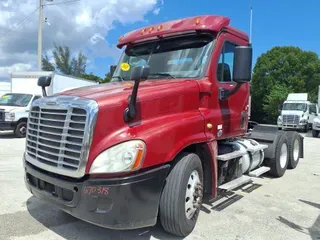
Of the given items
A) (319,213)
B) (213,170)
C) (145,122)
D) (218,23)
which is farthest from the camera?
(319,213)

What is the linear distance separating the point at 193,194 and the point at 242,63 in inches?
69.9

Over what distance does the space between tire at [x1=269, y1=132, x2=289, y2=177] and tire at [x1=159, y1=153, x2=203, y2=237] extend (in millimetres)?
3628

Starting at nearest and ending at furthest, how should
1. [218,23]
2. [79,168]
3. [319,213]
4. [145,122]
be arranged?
1. [79,168]
2. [145,122]
3. [218,23]
4. [319,213]

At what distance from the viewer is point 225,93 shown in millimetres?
4488

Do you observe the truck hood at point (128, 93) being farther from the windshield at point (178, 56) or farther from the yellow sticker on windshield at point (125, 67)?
the yellow sticker on windshield at point (125, 67)

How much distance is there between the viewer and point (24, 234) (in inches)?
144

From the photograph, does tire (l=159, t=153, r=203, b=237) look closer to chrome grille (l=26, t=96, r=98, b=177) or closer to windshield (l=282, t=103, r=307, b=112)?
chrome grille (l=26, t=96, r=98, b=177)

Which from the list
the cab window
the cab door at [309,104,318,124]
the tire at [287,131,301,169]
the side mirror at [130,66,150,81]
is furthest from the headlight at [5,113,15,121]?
the cab door at [309,104,318,124]

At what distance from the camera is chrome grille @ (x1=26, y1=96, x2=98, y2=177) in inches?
119

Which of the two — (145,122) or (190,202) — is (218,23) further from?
(190,202)

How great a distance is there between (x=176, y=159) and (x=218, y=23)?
2.07 meters

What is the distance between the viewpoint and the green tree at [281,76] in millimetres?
35156

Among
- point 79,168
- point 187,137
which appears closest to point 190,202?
point 187,137

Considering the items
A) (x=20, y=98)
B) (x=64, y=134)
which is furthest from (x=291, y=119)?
(x=64, y=134)
